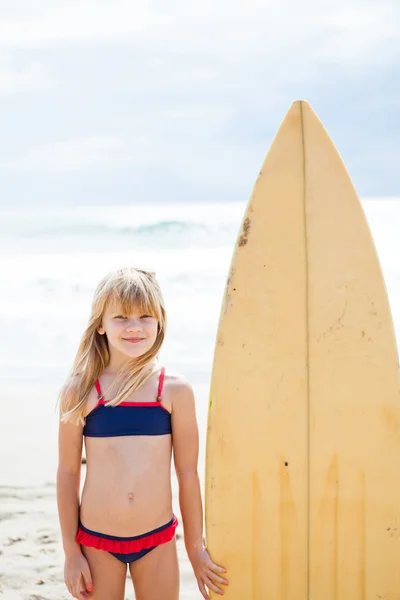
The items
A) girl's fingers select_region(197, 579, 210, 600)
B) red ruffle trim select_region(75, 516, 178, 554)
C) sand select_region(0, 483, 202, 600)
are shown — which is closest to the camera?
red ruffle trim select_region(75, 516, 178, 554)

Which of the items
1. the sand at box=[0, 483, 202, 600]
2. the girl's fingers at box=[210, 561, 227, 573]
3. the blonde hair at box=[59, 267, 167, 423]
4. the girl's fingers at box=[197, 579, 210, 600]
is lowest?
the sand at box=[0, 483, 202, 600]

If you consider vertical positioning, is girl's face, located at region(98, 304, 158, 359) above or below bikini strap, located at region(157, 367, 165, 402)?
above

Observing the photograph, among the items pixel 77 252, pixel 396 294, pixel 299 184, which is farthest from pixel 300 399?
pixel 77 252

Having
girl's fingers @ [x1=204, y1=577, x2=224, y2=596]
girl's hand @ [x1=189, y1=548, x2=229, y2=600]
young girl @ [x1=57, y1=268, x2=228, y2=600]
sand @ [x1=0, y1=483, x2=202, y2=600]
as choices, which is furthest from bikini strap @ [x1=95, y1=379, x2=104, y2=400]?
sand @ [x1=0, y1=483, x2=202, y2=600]

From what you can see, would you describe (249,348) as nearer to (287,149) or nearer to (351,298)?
(351,298)

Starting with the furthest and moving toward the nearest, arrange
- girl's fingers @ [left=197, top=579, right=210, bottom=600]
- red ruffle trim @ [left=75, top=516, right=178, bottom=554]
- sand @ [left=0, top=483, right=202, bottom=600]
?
1. sand @ [left=0, top=483, right=202, bottom=600]
2. girl's fingers @ [left=197, top=579, right=210, bottom=600]
3. red ruffle trim @ [left=75, top=516, right=178, bottom=554]

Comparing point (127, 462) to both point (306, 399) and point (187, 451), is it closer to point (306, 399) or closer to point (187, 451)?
point (187, 451)

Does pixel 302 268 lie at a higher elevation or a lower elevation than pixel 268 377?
higher

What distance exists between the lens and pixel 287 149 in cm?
235

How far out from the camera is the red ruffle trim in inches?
80.2

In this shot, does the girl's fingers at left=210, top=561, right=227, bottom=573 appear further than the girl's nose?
Yes

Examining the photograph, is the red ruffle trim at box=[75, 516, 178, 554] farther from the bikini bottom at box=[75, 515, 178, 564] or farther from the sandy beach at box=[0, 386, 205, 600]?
the sandy beach at box=[0, 386, 205, 600]

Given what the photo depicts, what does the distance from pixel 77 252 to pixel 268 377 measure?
774 inches

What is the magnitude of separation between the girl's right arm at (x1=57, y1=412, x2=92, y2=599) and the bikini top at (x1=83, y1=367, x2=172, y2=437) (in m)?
0.05
